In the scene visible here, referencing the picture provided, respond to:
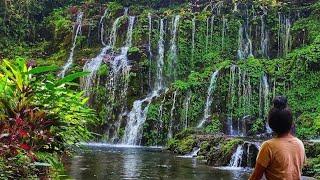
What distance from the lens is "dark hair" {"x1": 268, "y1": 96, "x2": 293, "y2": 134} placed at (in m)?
3.44

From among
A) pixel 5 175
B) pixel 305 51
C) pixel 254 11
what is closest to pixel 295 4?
pixel 254 11

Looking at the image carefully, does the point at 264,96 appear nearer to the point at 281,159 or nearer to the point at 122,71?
the point at 122,71

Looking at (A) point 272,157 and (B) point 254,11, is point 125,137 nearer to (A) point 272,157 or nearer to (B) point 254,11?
(B) point 254,11

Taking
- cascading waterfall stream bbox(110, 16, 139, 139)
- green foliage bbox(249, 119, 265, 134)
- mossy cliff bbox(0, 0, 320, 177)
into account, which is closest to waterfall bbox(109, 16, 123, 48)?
mossy cliff bbox(0, 0, 320, 177)

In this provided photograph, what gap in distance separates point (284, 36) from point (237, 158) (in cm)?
1676

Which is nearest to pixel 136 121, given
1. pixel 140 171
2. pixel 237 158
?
pixel 237 158

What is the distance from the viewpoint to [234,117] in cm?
2450

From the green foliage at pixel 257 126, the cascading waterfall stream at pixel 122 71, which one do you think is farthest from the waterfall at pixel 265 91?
the cascading waterfall stream at pixel 122 71

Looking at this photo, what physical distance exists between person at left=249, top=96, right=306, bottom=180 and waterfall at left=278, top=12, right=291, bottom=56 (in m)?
25.7

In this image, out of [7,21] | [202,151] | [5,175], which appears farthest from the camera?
[7,21]

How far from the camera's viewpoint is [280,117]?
3449mm

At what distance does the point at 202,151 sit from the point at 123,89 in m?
10.4

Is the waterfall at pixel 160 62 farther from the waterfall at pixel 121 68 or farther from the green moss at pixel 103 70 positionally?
the green moss at pixel 103 70

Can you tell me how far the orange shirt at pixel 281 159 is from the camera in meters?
3.33
